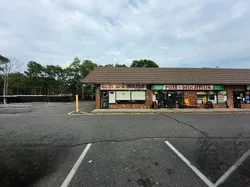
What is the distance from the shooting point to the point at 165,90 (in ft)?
53.4

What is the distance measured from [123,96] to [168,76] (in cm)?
692

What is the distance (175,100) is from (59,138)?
14.7 m

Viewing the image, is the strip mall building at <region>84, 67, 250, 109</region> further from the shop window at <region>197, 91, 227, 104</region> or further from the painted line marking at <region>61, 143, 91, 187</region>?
the painted line marking at <region>61, 143, 91, 187</region>

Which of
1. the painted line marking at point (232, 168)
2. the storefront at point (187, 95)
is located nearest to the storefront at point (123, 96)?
the storefront at point (187, 95)

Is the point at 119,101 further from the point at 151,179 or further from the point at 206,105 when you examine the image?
the point at 151,179

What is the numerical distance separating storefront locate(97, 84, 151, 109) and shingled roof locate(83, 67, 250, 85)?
25.8 inches

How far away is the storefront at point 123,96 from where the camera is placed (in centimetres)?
1570

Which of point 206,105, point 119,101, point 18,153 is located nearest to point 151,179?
point 18,153

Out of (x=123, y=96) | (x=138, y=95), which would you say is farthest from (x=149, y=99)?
(x=123, y=96)

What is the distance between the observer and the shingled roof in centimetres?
1580

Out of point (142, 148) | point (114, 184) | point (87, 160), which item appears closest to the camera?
point (114, 184)

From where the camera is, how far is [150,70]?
60.8 ft

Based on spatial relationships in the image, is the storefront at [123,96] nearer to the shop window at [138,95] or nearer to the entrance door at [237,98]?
the shop window at [138,95]

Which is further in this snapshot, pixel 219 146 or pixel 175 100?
pixel 175 100
